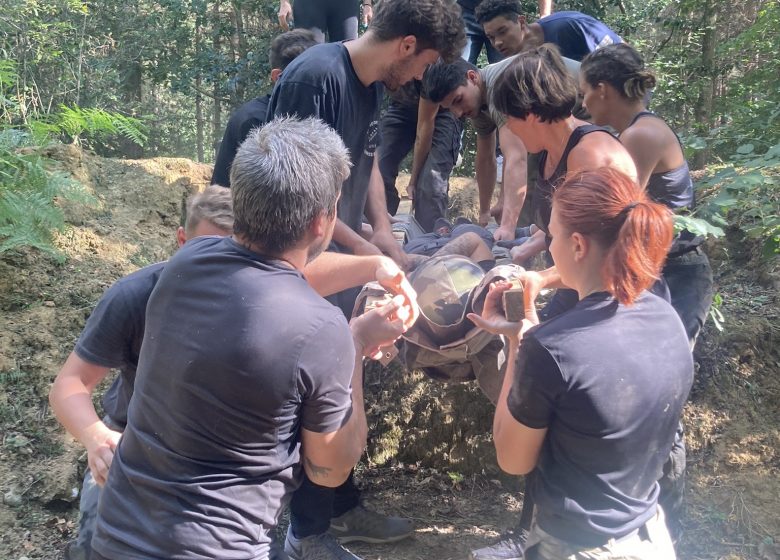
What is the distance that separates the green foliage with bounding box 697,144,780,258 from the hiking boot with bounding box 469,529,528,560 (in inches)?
69.7

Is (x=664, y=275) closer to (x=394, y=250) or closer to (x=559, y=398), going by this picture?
(x=394, y=250)

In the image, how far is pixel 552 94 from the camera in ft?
8.91

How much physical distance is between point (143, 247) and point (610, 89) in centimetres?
378

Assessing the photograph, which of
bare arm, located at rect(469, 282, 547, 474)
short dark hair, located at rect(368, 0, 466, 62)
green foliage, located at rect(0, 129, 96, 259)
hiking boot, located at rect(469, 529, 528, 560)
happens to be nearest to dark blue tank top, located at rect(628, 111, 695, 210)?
short dark hair, located at rect(368, 0, 466, 62)

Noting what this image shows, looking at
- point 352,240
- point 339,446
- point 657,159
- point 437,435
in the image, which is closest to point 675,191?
point 657,159

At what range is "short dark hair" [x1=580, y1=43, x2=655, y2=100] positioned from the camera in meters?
3.06

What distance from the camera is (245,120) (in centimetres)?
360

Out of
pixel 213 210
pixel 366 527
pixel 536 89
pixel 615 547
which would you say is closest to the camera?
pixel 615 547

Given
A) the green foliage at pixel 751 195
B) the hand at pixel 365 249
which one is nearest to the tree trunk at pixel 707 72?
the green foliage at pixel 751 195

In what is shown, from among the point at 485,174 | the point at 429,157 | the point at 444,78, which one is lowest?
the point at 485,174

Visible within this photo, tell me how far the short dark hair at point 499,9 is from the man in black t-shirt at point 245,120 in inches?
64.9

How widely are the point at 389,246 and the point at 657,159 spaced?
136cm

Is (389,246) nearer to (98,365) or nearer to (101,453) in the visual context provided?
(98,365)

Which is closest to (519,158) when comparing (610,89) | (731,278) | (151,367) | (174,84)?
(610,89)
